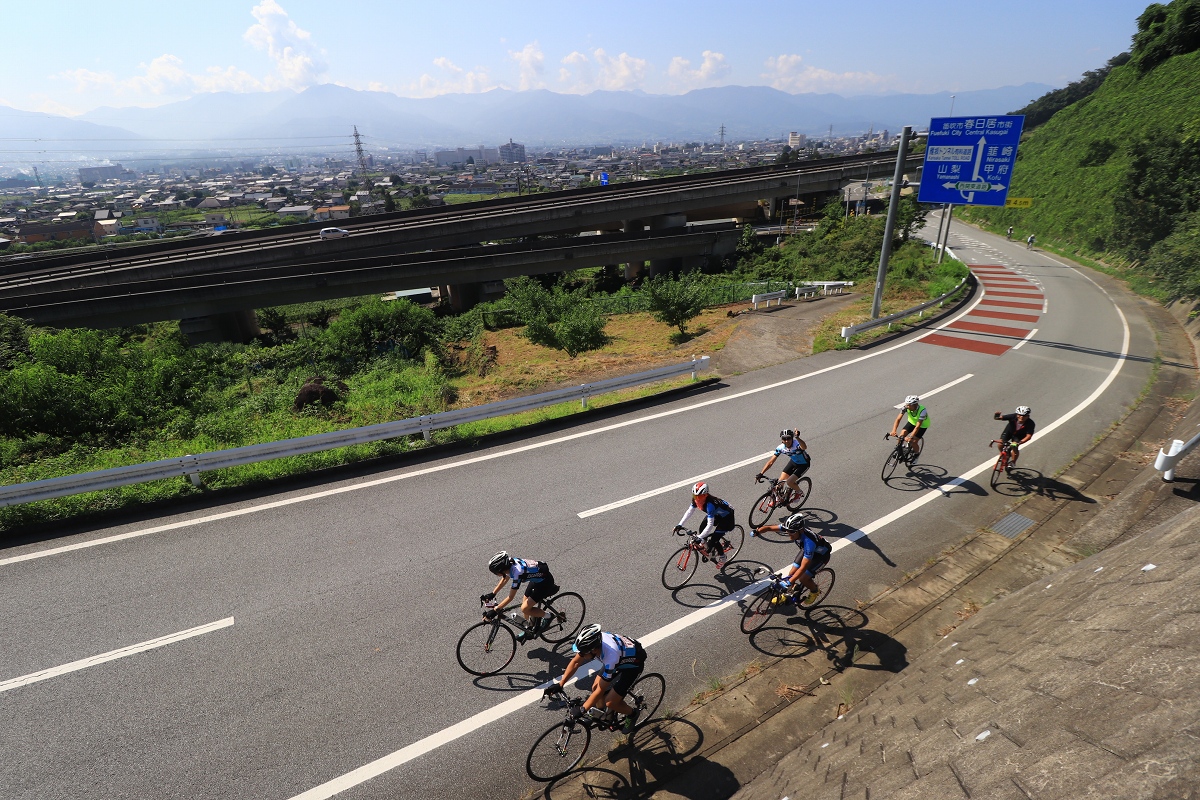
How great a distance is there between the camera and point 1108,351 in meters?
18.5

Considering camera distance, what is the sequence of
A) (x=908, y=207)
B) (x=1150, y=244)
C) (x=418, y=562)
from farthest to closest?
(x=908, y=207) → (x=1150, y=244) → (x=418, y=562)

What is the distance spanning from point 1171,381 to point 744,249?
112ft

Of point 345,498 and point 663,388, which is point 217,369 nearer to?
point 345,498

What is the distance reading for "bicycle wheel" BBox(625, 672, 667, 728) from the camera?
5.85 m

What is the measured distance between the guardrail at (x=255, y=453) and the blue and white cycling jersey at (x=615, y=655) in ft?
24.8

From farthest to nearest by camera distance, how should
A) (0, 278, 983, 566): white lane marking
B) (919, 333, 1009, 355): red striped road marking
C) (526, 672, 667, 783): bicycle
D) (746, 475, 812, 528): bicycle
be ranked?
(919, 333, 1009, 355): red striped road marking
(746, 475, 812, 528): bicycle
(0, 278, 983, 566): white lane marking
(526, 672, 667, 783): bicycle

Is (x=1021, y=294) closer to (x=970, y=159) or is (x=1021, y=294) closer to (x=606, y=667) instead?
(x=970, y=159)

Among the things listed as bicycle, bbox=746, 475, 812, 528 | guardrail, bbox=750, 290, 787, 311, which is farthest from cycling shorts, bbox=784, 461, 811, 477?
guardrail, bbox=750, 290, 787, 311

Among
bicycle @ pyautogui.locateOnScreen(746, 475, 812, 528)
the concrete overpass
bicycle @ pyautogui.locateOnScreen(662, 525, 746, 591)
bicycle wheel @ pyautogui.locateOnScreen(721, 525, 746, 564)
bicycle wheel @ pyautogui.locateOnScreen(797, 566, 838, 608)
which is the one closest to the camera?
bicycle wheel @ pyautogui.locateOnScreen(797, 566, 838, 608)

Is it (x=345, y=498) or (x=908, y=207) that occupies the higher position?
(x=908, y=207)

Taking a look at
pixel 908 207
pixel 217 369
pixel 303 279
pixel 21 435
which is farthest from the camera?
pixel 908 207

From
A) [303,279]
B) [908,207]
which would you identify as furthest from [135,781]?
[908,207]

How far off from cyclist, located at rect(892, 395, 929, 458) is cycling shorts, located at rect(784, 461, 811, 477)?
2.84 m

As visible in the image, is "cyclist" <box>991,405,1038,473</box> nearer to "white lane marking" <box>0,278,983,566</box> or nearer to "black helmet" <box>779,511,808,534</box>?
"black helmet" <box>779,511,808,534</box>
